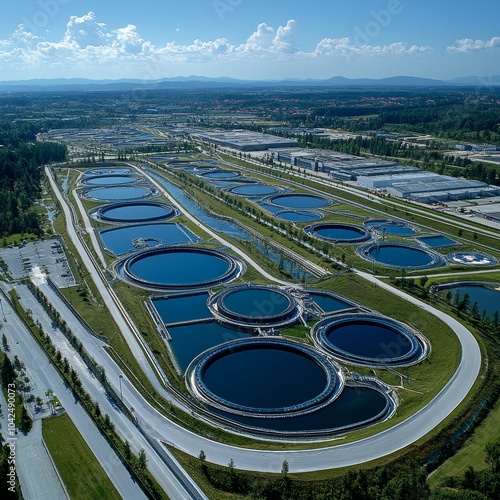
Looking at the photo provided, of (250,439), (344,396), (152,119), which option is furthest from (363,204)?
(152,119)

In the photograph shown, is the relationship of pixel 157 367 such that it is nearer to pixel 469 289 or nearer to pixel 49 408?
pixel 49 408

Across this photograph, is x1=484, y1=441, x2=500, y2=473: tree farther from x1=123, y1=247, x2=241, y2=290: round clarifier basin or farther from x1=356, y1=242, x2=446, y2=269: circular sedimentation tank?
x1=356, y1=242, x2=446, y2=269: circular sedimentation tank

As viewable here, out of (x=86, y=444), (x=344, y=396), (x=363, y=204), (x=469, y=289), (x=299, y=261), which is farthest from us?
(x=363, y=204)

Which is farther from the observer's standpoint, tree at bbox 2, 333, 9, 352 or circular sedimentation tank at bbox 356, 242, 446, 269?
circular sedimentation tank at bbox 356, 242, 446, 269

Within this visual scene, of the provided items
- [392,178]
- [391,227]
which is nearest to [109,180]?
[392,178]

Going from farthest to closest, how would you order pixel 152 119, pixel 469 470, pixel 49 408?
pixel 152 119 < pixel 49 408 < pixel 469 470

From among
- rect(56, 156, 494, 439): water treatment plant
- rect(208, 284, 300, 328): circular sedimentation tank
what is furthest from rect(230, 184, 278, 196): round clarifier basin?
rect(208, 284, 300, 328): circular sedimentation tank

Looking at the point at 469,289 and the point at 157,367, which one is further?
the point at 469,289
